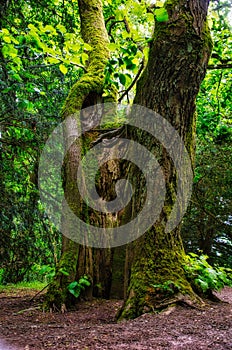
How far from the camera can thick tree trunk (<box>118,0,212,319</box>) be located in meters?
3.19

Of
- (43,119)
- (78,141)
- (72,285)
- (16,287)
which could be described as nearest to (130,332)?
(72,285)

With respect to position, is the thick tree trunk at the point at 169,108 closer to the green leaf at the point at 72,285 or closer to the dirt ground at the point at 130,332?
the dirt ground at the point at 130,332

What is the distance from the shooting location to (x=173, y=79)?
3.51 m

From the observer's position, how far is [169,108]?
3.59 m

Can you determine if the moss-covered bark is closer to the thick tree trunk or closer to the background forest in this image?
the background forest

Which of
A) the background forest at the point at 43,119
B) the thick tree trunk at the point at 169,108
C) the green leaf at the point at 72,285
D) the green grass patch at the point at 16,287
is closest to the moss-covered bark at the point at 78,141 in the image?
the green leaf at the point at 72,285

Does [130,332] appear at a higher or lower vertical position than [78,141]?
lower

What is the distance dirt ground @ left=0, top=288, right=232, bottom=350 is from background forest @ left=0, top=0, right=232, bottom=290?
3.78 feet

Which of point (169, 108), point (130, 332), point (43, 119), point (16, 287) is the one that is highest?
point (43, 119)

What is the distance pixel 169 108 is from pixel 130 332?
2197 mm

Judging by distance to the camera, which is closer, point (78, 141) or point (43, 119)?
Answer: point (78, 141)

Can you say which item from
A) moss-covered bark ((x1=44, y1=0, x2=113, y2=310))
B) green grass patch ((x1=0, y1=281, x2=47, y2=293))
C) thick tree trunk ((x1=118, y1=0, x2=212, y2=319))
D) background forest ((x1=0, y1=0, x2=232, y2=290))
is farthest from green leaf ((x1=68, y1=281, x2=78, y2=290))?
green grass patch ((x1=0, y1=281, x2=47, y2=293))

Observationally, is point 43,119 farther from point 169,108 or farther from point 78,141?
point 169,108

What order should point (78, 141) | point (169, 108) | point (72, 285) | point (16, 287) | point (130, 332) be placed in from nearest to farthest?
point (130, 332) → point (169, 108) → point (72, 285) → point (78, 141) → point (16, 287)
